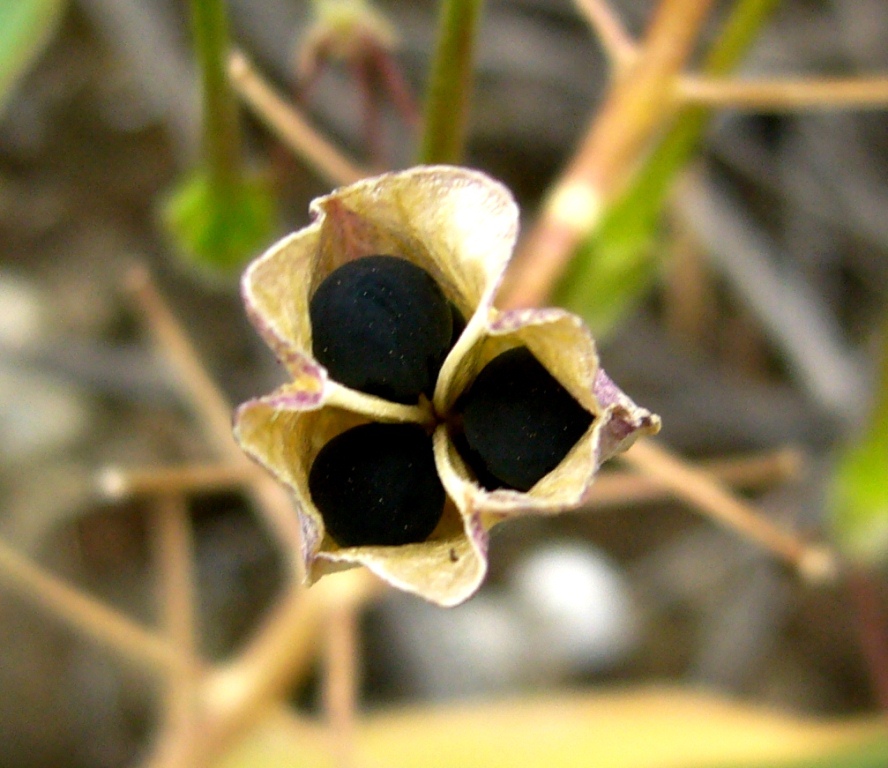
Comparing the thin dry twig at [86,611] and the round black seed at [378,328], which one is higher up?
the round black seed at [378,328]

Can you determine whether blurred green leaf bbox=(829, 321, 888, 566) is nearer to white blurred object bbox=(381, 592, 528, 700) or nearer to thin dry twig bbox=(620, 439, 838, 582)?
thin dry twig bbox=(620, 439, 838, 582)

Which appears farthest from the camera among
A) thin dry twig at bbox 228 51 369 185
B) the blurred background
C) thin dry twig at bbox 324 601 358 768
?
the blurred background

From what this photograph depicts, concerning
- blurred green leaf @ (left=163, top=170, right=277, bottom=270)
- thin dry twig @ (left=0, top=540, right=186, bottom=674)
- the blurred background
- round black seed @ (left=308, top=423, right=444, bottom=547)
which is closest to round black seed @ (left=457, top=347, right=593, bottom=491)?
round black seed @ (left=308, top=423, right=444, bottom=547)

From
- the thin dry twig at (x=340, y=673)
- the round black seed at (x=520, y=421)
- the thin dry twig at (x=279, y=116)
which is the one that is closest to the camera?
the round black seed at (x=520, y=421)

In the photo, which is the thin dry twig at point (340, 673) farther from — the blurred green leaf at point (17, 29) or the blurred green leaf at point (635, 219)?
the blurred green leaf at point (17, 29)

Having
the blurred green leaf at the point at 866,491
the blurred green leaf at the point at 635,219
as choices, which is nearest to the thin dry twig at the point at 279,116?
the blurred green leaf at the point at 635,219

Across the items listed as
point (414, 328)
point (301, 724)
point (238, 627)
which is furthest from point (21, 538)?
point (414, 328)
